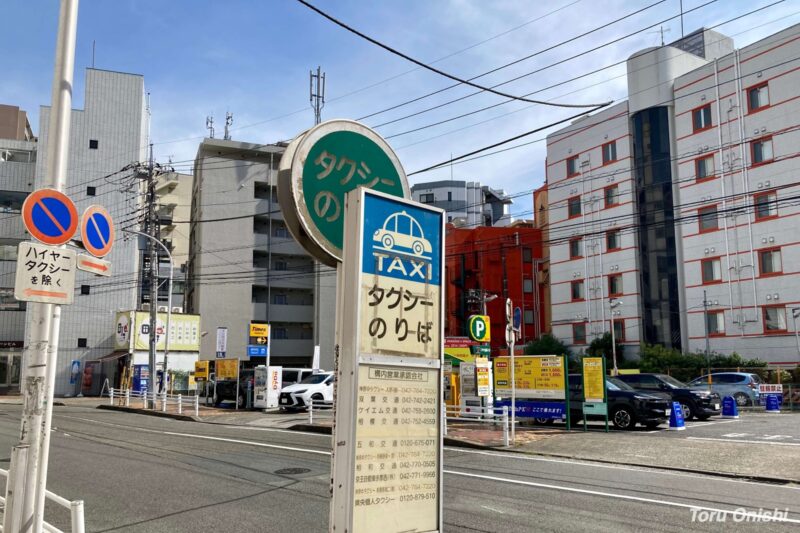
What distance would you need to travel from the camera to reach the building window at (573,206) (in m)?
50.4

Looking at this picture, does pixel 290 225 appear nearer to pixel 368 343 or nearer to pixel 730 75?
pixel 368 343

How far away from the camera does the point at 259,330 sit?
99.1 feet

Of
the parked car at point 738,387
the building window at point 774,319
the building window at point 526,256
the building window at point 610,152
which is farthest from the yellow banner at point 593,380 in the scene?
the building window at point 526,256

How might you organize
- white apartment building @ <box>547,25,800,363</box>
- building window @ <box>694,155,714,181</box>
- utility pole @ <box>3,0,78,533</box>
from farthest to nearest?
1. building window @ <box>694,155,714,181</box>
2. white apartment building @ <box>547,25,800,363</box>
3. utility pole @ <box>3,0,78,533</box>

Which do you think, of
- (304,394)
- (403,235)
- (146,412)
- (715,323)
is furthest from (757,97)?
(403,235)

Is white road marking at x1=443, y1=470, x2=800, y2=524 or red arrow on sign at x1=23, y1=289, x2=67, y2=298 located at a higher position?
red arrow on sign at x1=23, y1=289, x2=67, y2=298

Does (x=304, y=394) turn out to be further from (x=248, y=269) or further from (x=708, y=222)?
(x=708, y=222)

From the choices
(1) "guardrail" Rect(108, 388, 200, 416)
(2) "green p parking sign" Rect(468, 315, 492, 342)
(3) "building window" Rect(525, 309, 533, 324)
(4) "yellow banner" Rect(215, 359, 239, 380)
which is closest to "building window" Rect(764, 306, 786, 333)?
(3) "building window" Rect(525, 309, 533, 324)

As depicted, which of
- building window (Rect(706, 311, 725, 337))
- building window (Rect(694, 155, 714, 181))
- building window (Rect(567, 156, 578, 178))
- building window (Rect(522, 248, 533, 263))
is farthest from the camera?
building window (Rect(522, 248, 533, 263))

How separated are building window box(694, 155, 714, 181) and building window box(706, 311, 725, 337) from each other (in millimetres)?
8886

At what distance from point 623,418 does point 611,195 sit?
32.1 meters

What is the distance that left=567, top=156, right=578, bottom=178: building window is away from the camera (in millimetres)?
50853

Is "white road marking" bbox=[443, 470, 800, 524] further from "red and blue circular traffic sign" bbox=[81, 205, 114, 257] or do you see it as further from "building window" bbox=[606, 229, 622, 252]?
"building window" bbox=[606, 229, 622, 252]

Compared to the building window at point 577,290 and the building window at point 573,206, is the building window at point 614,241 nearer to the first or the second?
the building window at point 573,206
